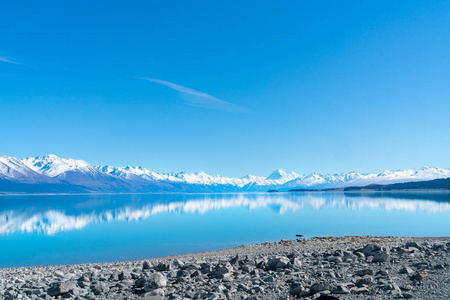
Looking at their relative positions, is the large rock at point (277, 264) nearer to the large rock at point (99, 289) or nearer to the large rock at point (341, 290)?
the large rock at point (341, 290)

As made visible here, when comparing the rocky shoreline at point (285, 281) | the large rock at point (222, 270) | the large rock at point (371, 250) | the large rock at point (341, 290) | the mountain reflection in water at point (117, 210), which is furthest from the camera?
the mountain reflection in water at point (117, 210)

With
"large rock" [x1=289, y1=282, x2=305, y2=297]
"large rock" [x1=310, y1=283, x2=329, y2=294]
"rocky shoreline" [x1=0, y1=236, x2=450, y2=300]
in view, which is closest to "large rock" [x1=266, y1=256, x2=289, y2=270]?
"rocky shoreline" [x1=0, y1=236, x2=450, y2=300]

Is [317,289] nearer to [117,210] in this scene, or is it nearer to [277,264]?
[277,264]

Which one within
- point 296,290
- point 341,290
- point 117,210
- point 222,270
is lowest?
point 117,210

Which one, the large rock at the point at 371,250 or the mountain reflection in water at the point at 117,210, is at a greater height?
the large rock at the point at 371,250

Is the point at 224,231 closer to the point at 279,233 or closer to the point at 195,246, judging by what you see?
the point at 279,233

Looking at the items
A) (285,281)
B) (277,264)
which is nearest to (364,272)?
(285,281)

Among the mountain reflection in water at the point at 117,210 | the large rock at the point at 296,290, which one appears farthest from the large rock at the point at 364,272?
the mountain reflection in water at the point at 117,210

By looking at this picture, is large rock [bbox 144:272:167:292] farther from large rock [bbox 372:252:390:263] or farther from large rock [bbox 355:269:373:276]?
large rock [bbox 372:252:390:263]

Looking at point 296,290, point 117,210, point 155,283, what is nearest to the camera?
point 296,290

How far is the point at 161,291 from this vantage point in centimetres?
1030

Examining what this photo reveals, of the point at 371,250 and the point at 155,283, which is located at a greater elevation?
the point at 371,250

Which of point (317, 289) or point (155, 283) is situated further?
point (155, 283)

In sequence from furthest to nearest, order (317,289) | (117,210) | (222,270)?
(117,210) → (222,270) → (317,289)
